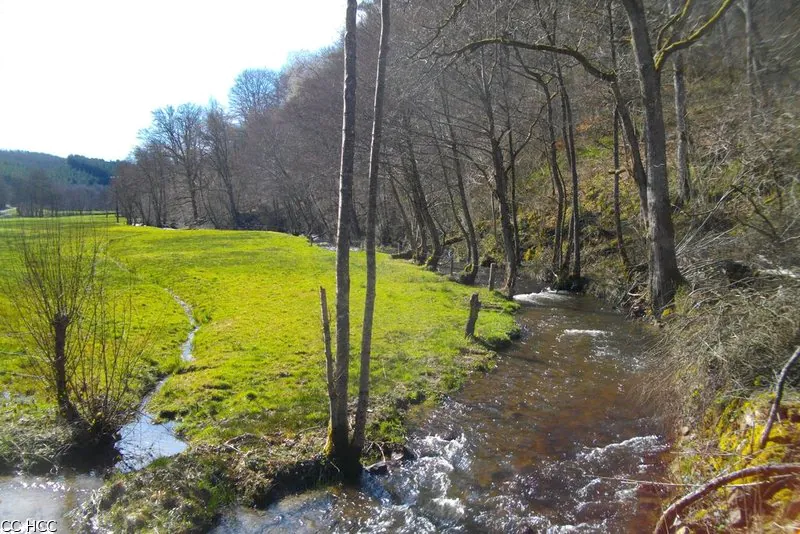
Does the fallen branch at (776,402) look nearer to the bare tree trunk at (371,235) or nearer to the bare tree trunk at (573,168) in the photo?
the bare tree trunk at (371,235)

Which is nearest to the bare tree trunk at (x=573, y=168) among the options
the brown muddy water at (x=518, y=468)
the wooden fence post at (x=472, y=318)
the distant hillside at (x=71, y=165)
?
the wooden fence post at (x=472, y=318)

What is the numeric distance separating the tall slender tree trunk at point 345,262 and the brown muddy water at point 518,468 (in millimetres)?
540

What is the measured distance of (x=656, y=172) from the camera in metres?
9.05

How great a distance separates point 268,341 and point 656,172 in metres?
9.52

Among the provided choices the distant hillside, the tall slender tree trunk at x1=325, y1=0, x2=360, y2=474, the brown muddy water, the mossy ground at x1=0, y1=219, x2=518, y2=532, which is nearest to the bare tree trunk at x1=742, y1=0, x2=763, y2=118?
the brown muddy water

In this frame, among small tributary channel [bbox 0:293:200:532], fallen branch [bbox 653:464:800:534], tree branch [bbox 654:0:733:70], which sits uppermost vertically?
tree branch [bbox 654:0:733:70]

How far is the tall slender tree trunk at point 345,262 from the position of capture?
5.79 m

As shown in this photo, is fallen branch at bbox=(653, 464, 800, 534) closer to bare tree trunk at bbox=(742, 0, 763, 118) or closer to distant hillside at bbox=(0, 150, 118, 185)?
bare tree trunk at bbox=(742, 0, 763, 118)

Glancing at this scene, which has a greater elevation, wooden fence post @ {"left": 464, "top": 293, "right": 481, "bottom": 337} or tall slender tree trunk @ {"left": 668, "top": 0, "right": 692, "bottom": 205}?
tall slender tree trunk @ {"left": 668, "top": 0, "right": 692, "bottom": 205}

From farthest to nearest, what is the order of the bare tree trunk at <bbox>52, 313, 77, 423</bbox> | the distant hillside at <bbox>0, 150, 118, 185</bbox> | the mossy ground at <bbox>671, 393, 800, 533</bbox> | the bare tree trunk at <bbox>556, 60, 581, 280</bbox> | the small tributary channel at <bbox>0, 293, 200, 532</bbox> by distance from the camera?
the distant hillside at <bbox>0, 150, 118, 185</bbox> < the bare tree trunk at <bbox>556, 60, 581, 280</bbox> < the bare tree trunk at <bbox>52, 313, 77, 423</bbox> < the small tributary channel at <bbox>0, 293, 200, 532</bbox> < the mossy ground at <bbox>671, 393, 800, 533</bbox>

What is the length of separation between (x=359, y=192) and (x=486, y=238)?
11.4m

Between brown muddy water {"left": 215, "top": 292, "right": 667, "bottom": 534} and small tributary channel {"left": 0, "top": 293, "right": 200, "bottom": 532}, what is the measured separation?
1.93 meters

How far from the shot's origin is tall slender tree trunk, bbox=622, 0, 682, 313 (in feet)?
29.0

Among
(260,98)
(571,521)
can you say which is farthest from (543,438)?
(260,98)
